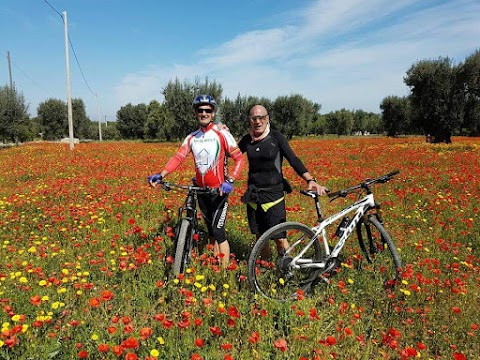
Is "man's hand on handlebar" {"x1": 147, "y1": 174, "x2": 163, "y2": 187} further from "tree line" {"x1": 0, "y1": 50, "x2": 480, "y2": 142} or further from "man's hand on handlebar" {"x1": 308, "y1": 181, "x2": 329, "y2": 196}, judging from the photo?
"tree line" {"x1": 0, "y1": 50, "x2": 480, "y2": 142}

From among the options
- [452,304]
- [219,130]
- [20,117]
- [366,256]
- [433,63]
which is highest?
[433,63]

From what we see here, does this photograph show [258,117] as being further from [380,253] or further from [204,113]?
[380,253]

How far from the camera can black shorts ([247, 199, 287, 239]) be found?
4.62 metres

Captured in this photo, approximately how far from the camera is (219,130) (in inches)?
183

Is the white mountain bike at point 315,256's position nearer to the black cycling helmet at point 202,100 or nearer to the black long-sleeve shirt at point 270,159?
the black long-sleeve shirt at point 270,159

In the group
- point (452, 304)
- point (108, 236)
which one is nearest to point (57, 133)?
point (108, 236)

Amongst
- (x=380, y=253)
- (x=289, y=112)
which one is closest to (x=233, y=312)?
(x=380, y=253)

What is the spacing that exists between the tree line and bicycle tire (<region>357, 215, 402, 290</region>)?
34090 mm

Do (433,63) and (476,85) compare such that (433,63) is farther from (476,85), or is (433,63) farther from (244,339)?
(244,339)

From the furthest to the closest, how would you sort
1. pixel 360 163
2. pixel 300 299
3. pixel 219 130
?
pixel 360 163 → pixel 219 130 → pixel 300 299

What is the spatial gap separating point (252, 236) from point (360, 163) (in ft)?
42.8

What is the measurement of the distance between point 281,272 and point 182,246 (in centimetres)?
136

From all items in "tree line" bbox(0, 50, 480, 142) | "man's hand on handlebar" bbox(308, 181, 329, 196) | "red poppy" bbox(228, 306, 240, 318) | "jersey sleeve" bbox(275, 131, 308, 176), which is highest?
"tree line" bbox(0, 50, 480, 142)

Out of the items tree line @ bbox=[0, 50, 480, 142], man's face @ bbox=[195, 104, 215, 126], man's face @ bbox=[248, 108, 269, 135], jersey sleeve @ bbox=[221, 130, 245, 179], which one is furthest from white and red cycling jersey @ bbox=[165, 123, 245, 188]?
tree line @ bbox=[0, 50, 480, 142]
